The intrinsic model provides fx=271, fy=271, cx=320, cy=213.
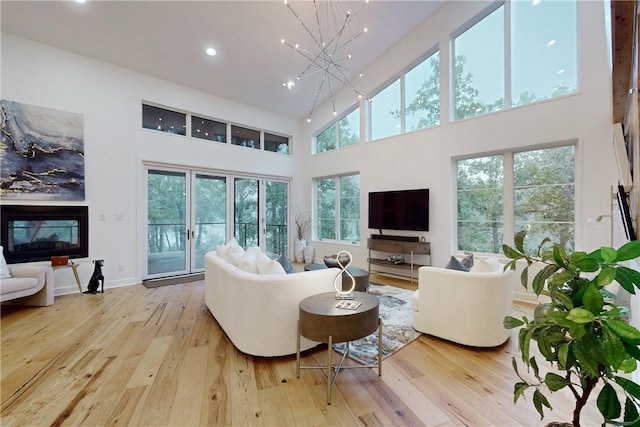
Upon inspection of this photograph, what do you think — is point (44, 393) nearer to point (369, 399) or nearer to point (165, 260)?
point (369, 399)

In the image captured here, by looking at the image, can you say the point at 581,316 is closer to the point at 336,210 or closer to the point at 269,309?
the point at 269,309

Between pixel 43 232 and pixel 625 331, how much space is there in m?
6.14

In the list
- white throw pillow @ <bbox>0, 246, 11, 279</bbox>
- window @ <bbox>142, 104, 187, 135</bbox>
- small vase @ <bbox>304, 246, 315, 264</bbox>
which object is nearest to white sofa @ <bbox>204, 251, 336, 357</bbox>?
white throw pillow @ <bbox>0, 246, 11, 279</bbox>

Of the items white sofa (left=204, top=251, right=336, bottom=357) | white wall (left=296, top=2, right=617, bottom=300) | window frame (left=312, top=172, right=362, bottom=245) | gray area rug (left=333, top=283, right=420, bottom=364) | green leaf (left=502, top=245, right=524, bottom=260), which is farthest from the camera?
window frame (left=312, top=172, right=362, bottom=245)

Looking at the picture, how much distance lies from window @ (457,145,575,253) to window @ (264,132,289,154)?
4.46 metres

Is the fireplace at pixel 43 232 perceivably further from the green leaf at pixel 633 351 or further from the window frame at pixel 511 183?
the window frame at pixel 511 183

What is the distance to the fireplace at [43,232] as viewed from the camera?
394 centimetres

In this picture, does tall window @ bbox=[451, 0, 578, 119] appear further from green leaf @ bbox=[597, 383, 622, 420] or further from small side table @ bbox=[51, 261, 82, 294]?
small side table @ bbox=[51, 261, 82, 294]

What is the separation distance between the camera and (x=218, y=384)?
2.03 m

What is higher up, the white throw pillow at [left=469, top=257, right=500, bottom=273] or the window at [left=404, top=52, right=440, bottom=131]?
the window at [left=404, top=52, right=440, bottom=131]

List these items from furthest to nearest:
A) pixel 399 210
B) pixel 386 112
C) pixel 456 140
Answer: pixel 386 112, pixel 399 210, pixel 456 140

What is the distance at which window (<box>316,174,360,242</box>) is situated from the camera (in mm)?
6434

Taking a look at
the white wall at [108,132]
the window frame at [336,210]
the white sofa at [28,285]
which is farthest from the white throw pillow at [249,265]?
the window frame at [336,210]

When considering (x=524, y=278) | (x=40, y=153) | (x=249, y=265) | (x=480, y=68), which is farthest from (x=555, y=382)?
(x=40, y=153)
